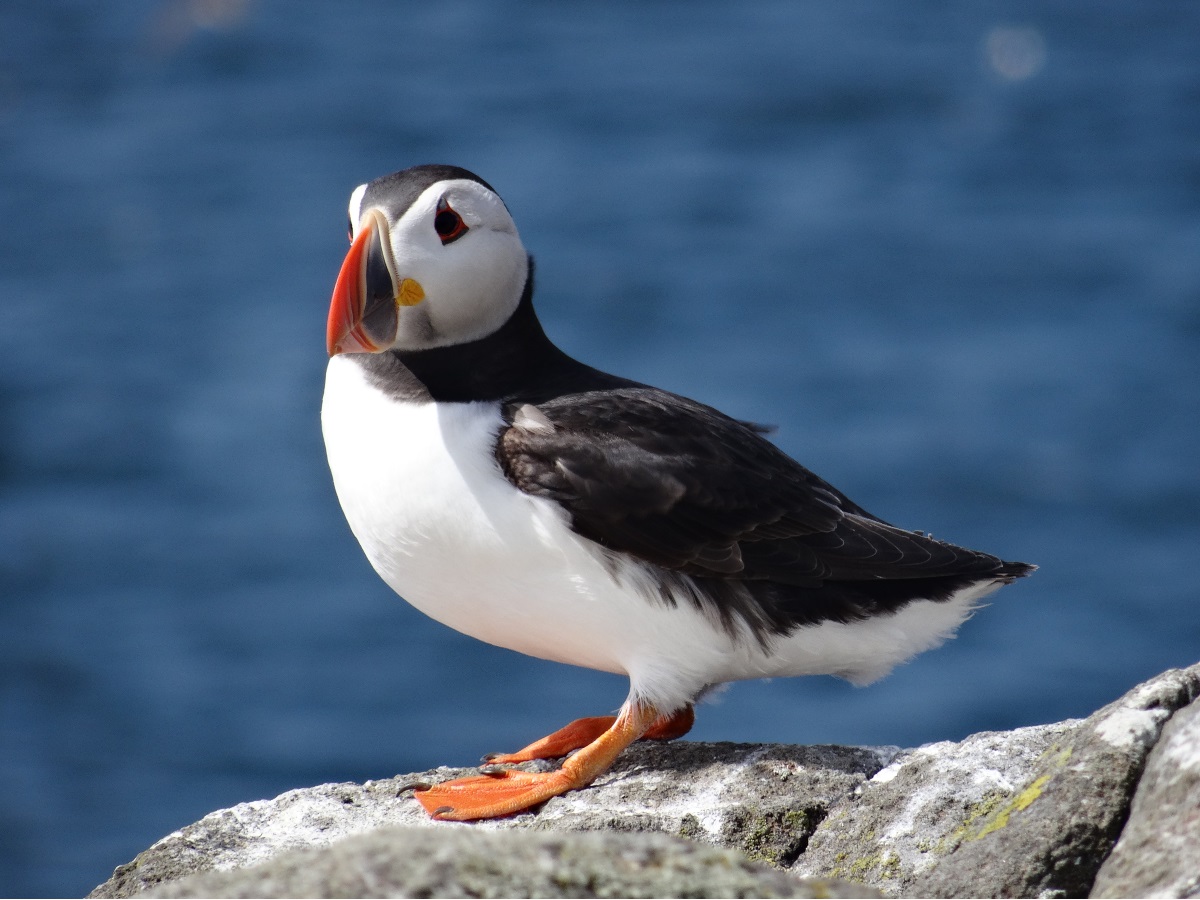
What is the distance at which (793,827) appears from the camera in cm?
466

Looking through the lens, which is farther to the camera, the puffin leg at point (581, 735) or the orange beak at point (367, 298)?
the puffin leg at point (581, 735)

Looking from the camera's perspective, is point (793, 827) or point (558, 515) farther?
point (558, 515)

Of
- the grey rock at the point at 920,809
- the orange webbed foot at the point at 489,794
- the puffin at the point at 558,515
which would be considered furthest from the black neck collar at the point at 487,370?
the grey rock at the point at 920,809

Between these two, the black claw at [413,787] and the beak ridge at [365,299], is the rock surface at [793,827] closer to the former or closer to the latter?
the black claw at [413,787]

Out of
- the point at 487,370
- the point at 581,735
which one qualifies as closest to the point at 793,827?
the point at 581,735

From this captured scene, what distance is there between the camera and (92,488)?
19781 mm

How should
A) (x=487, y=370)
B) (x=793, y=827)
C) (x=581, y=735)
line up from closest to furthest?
(x=793, y=827), (x=487, y=370), (x=581, y=735)

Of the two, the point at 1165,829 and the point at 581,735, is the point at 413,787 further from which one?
the point at 1165,829

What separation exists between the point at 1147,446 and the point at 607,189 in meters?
8.96

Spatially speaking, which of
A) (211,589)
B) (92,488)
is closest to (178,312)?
(92,488)

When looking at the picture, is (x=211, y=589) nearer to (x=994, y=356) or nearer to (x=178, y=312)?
(x=178, y=312)

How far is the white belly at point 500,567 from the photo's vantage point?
501cm

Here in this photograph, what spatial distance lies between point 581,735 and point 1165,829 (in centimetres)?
241

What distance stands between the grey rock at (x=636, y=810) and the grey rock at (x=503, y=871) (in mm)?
1457
